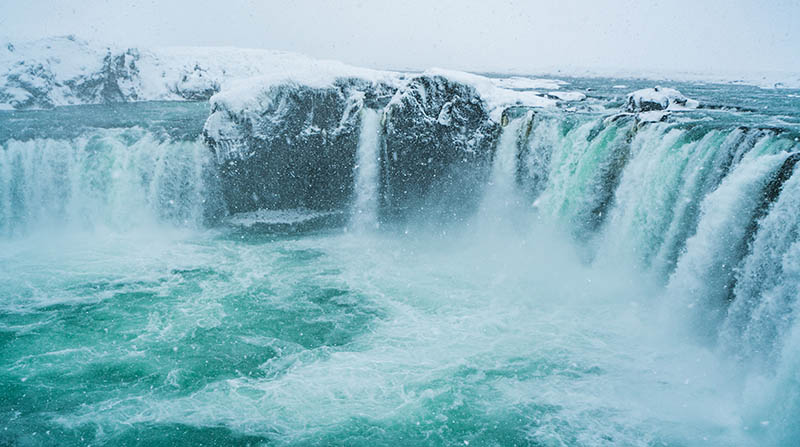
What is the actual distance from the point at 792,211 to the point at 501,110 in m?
9.57

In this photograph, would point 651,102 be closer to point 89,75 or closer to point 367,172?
point 367,172

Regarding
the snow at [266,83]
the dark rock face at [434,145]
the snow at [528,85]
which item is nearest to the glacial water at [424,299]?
the dark rock face at [434,145]

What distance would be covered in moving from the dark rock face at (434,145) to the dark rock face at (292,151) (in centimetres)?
158

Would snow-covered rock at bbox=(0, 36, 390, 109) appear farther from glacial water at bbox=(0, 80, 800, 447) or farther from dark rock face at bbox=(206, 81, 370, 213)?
glacial water at bbox=(0, 80, 800, 447)

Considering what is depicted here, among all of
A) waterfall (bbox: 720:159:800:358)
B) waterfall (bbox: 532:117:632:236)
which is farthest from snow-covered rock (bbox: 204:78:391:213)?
waterfall (bbox: 720:159:800:358)

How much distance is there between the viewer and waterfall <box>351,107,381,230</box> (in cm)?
1612

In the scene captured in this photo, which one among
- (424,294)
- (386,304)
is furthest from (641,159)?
(386,304)

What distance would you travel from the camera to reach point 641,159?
11594mm

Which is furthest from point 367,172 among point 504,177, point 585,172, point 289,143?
point 585,172

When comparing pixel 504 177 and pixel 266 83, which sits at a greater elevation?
pixel 266 83

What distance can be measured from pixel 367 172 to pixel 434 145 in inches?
101

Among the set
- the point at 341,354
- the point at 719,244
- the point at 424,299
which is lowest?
the point at 341,354

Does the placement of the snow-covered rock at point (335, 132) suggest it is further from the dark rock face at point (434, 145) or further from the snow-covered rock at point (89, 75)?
the snow-covered rock at point (89, 75)

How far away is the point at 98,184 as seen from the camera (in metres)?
16.5
